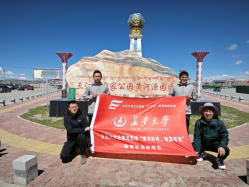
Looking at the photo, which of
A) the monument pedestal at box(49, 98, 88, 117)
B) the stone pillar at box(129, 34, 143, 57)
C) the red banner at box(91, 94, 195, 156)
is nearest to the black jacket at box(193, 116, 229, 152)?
the red banner at box(91, 94, 195, 156)

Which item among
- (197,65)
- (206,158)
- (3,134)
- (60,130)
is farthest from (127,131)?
(197,65)

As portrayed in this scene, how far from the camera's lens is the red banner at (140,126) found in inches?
135

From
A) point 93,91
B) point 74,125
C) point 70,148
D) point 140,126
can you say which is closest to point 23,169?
point 70,148

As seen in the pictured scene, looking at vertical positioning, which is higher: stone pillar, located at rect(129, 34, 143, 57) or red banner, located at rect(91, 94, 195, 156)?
stone pillar, located at rect(129, 34, 143, 57)

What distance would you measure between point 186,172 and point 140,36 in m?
23.8

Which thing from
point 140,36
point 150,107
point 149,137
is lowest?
point 149,137

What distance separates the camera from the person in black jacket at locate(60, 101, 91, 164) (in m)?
3.46

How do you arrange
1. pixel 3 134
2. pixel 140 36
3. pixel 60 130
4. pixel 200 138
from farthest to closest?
pixel 140 36 < pixel 60 130 < pixel 3 134 < pixel 200 138

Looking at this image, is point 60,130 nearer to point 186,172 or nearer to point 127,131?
point 127,131

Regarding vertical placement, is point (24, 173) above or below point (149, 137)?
below

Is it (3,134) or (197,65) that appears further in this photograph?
(197,65)

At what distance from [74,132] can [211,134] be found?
9.41 ft

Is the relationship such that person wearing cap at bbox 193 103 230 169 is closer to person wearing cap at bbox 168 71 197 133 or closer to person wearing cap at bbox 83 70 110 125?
person wearing cap at bbox 168 71 197 133

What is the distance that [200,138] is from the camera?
336cm
